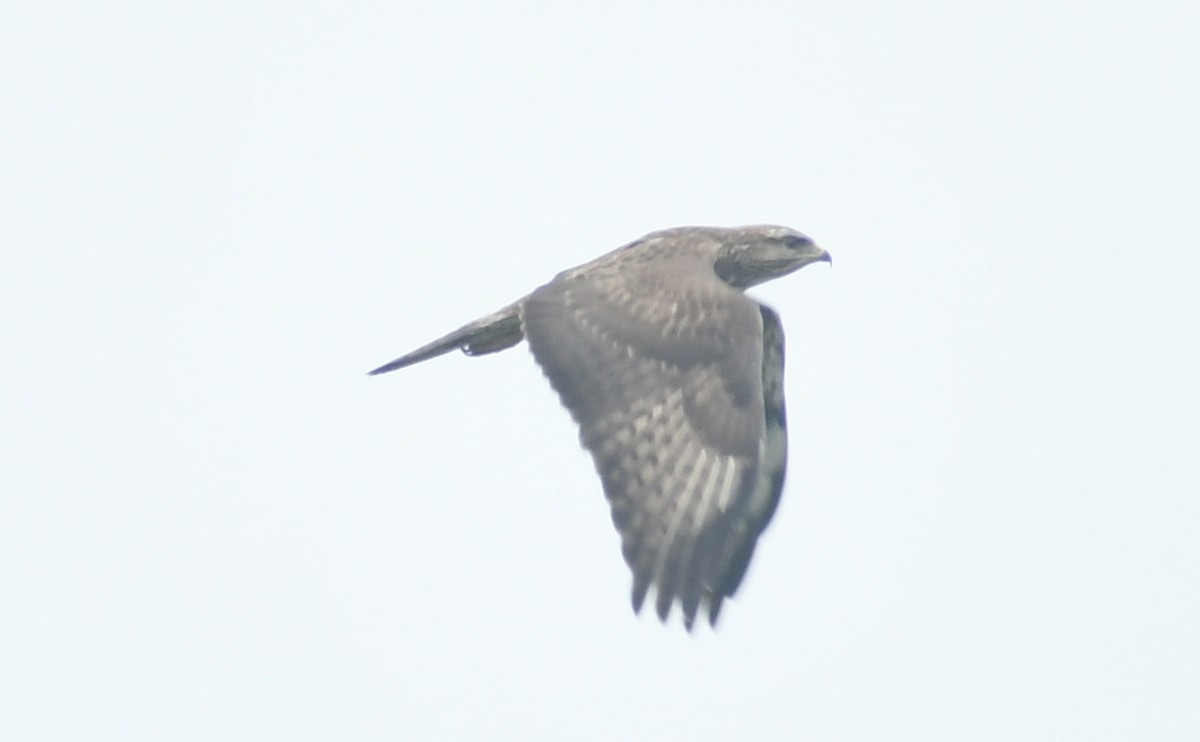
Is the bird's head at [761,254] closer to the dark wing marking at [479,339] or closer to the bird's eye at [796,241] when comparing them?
the bird's eye at [796,241]

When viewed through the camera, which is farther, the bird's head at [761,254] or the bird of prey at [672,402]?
the bird's head at [761,254]

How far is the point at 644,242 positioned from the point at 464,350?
1194 millimetres

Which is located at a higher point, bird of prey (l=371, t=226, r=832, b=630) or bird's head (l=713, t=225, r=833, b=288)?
bird's head (l=713, t=225, r=833, b=288)

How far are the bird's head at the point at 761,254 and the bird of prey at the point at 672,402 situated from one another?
66 centimetres

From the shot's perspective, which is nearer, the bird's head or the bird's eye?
the bird's head

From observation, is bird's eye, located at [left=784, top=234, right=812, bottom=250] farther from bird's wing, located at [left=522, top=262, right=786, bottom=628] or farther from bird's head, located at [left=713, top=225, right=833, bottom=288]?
bird's wing, located at [left=522, top=262, right=786, bottom=628]

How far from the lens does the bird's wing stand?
33.3ft

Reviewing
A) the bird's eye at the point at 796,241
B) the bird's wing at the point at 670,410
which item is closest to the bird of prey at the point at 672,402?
the bird's wing at the point at 670,410

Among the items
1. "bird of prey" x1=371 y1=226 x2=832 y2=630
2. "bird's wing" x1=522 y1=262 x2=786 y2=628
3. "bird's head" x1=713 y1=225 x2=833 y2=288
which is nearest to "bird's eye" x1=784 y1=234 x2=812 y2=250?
"bird's head" x1=713 y1=225 x2=833 y2=288

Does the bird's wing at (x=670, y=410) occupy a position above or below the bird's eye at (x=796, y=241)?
below

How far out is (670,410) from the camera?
34.8 feet

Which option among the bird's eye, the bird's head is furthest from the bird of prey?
the bird's eye

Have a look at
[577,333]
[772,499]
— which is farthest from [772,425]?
[577,333]

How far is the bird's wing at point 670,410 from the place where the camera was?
33.3 feet
